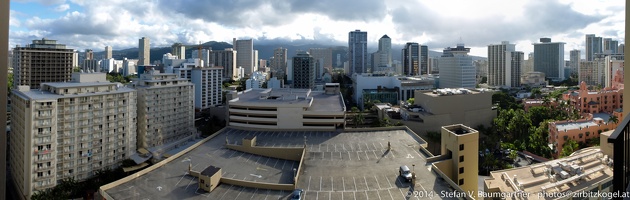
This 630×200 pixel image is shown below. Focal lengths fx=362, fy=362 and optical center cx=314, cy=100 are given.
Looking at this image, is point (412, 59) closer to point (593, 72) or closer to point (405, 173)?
point (593, 72)

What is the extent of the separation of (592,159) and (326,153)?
845cm

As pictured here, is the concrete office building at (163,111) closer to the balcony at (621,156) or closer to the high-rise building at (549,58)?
the balcony at (621,156)

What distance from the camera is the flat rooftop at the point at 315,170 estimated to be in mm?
9438

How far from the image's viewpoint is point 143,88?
18.1 m

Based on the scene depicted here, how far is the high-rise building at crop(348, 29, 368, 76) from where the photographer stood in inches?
2574

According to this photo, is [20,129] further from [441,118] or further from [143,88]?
[441,118]

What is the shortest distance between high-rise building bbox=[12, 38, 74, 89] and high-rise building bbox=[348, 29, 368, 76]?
1801 inches

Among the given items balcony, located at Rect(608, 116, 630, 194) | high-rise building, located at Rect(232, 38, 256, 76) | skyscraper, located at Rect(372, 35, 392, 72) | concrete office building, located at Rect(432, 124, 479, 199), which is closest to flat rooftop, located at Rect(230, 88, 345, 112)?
concrete office building, located at Rect(432, 124, 479, 199)

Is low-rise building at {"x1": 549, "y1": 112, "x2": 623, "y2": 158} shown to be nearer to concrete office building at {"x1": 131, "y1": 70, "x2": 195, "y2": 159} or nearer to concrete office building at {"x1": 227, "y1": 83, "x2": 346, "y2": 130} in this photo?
concrete office building at {"x1": 227, "y1": 83, "x2": 346, "y2": 130}

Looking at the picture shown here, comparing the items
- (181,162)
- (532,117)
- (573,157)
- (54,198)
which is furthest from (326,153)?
(532,117)

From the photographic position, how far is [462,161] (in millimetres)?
10898

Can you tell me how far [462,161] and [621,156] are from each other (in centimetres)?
979

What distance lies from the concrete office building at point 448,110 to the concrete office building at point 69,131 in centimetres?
1520

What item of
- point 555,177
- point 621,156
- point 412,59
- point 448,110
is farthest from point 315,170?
point 412,59
